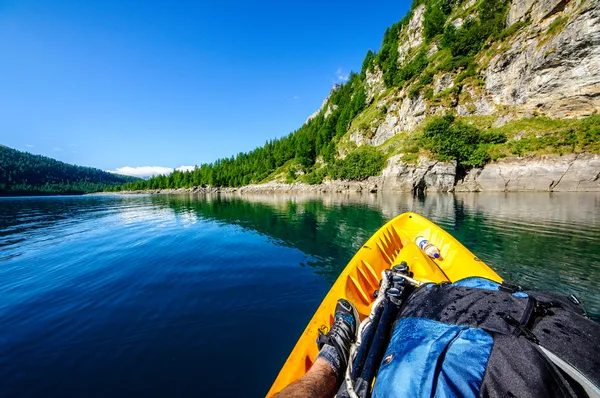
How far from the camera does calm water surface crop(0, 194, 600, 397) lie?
10.9 feet

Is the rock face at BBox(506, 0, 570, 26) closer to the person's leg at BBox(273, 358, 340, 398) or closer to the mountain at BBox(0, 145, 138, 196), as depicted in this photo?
the person's leg at BBox(273, 358, 340, 398)

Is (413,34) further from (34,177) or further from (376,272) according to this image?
(34,177)

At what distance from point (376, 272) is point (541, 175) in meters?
35.0

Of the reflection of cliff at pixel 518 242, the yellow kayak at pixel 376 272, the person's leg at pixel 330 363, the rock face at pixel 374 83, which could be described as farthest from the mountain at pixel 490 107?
the person's leg at pixel 330 363

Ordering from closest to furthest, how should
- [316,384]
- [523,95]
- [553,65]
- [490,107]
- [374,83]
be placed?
[316,384] < [553,65] < [523,95] < [490,107] < [374,83]

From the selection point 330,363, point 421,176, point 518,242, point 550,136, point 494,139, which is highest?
point 494,139

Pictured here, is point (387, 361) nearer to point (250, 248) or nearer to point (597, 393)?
point (597, 393)

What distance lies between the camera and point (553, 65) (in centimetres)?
2888

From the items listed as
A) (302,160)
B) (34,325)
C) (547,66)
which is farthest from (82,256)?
(302,160)

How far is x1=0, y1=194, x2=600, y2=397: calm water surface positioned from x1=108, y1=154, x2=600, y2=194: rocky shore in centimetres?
2058

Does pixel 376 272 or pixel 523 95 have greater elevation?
pixel 523 95

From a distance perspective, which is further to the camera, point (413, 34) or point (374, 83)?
point (374, 83)

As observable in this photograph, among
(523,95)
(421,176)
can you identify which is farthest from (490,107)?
(421,176)

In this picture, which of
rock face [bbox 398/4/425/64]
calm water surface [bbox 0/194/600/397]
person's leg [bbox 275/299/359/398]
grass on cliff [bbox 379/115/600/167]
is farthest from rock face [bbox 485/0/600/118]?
person's leg [bbox 275/299/359/398]
